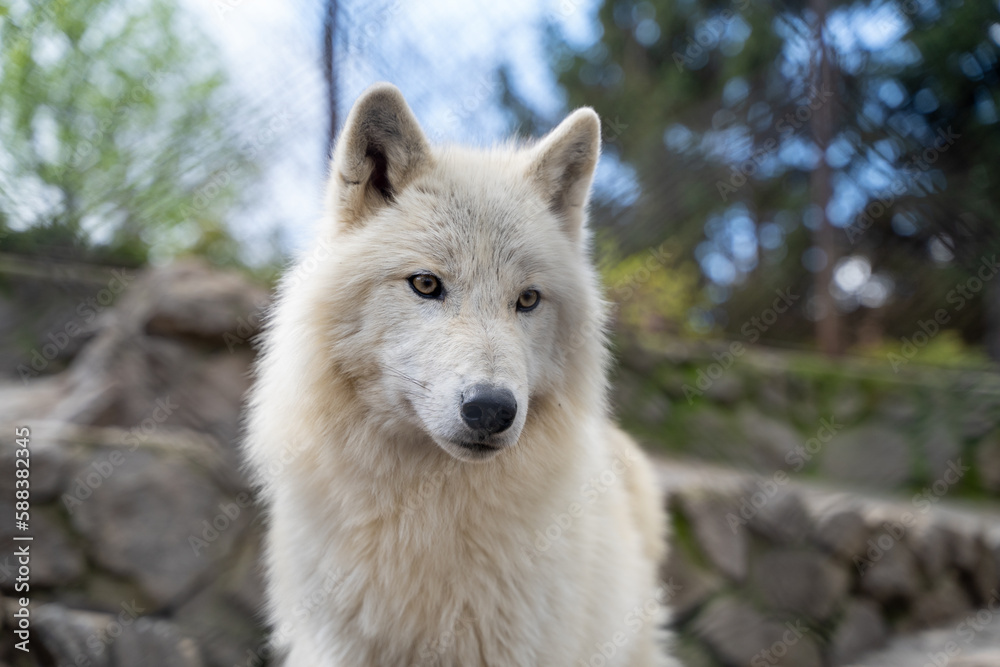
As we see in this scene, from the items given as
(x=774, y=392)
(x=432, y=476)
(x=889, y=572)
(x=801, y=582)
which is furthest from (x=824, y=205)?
(x=432, y=476)

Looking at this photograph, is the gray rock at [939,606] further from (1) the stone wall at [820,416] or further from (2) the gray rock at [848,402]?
(2) the gray rock at [848,402]

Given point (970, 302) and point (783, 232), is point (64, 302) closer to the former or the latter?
point (783, 232)

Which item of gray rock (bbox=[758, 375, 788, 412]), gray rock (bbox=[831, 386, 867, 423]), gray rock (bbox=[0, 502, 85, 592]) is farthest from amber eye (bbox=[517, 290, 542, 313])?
gray rock (bbox=[831, 386, 867, 423])

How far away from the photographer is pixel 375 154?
80.1 inches

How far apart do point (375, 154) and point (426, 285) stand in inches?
22.2

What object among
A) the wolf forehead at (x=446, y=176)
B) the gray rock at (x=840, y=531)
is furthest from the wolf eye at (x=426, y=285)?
the gray rock at (x=840, y=531)

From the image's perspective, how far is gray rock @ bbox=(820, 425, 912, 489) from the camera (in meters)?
4.71

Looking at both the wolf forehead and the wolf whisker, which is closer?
the wolf whisker

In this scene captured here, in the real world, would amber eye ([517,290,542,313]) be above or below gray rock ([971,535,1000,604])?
above

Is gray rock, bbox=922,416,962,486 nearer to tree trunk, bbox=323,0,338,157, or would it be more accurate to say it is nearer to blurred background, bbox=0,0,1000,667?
blurred background, bbox=0,0,1000,667

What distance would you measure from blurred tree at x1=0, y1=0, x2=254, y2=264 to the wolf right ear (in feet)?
5.24

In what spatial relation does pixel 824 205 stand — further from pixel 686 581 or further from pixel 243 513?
pixel 243 513

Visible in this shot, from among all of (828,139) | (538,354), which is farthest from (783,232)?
(538,354)

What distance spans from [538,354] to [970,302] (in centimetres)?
545
